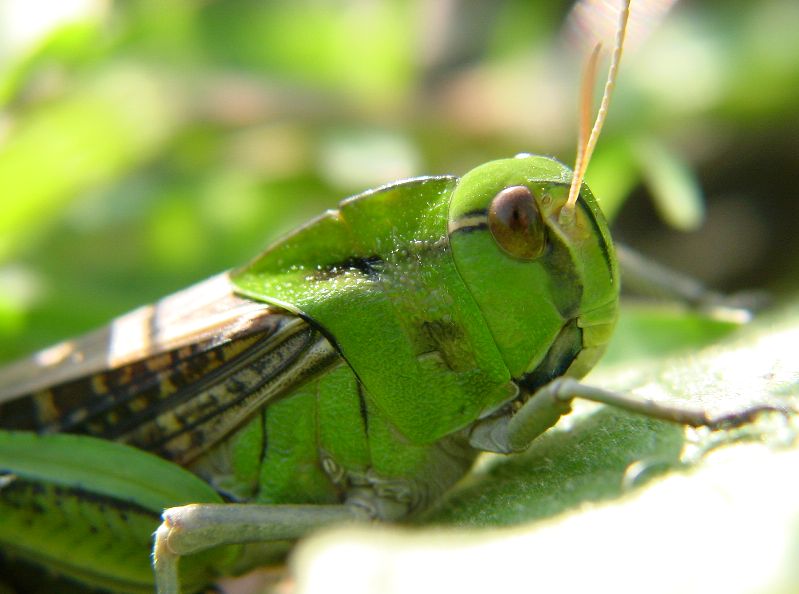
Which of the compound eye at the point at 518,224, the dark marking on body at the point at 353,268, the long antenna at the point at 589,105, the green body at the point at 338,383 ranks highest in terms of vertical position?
the long antenna at the point at 589,105

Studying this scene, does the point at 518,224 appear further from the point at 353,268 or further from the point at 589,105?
the point at 353,268

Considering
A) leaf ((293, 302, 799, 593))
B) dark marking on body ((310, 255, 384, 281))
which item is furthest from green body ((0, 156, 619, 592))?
leaf ((293, 302, 799, 593))

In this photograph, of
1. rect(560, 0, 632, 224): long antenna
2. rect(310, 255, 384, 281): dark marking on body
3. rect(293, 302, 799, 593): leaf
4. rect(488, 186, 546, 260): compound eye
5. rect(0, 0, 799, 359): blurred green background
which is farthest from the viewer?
rect(0, 0, 799, 359): blurred green background

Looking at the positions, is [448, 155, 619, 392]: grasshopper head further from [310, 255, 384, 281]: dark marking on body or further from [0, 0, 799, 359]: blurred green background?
[0, 0, 799, 359]: blurred green background

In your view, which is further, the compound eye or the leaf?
the compound eye

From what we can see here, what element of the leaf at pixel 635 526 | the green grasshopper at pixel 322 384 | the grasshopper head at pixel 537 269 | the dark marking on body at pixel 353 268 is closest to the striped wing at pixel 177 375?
the green grasshopper at pixel 322 384

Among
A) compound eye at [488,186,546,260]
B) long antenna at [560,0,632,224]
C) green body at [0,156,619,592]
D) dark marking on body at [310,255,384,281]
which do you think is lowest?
green body at [0,156,619,592]

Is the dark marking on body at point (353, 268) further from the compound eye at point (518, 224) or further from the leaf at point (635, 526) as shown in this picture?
the leaf at point (635, 526)

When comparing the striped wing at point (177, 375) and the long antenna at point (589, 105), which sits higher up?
the long antenna at point (589, 105)
